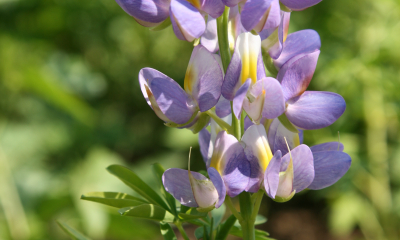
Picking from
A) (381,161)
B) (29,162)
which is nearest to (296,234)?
(381,161)

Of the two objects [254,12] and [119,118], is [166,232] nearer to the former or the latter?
[254,12]

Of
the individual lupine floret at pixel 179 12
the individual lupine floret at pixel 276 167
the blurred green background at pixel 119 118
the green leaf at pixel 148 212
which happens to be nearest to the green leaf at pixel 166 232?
the green leaf at pixel 148 212

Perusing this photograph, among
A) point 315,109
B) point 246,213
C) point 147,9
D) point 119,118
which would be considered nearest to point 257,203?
point 246,213

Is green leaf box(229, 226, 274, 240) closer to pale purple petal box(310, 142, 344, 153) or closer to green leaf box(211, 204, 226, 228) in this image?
green leaf box(211, 204, 226, 228)

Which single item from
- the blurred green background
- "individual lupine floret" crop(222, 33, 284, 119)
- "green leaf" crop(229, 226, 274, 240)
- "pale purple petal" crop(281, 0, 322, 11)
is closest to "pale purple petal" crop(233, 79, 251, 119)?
"individual lupine floret" crop(222, 33, 284, 119)

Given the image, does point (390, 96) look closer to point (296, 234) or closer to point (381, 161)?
point (381, 161)

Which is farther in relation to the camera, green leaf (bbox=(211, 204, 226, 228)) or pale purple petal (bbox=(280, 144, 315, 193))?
green leaf (bbox=(211, 204, 226, 228))

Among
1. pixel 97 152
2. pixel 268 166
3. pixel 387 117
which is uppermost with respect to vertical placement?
pixel 268 166
